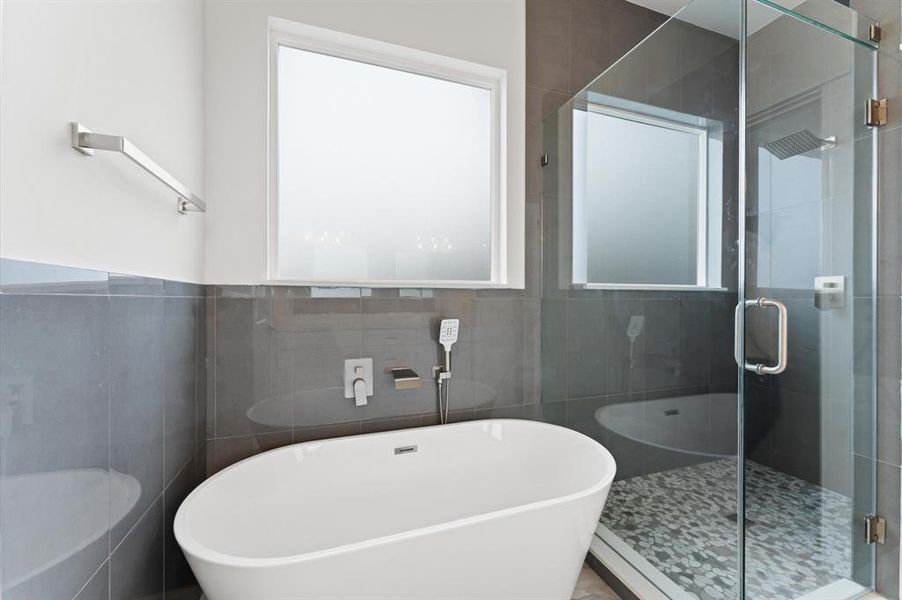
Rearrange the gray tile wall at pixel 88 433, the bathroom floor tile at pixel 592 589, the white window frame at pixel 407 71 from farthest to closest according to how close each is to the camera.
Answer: the white window frame at pixel 407 71 → the bathroom floor tile at pixel 592 589 → the gray tile wall at pixel 88 433

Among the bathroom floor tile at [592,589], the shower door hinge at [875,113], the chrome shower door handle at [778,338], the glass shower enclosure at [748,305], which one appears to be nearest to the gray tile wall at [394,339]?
the glass shower enclosure at [748,305]

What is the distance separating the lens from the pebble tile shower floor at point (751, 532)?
1413 millimetres

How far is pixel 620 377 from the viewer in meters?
1.86

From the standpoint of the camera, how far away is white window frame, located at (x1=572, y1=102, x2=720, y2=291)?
4.93 feet

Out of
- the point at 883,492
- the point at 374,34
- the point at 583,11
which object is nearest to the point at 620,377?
the point at 883,492

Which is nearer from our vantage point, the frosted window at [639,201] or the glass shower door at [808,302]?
the glass shower door at [808,302]

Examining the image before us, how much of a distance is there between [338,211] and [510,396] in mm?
1292

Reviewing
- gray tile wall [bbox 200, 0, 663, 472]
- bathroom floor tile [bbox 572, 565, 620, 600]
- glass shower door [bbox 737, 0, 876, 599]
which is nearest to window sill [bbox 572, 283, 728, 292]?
glass shower door [bbox 737, 0, 876, 599]

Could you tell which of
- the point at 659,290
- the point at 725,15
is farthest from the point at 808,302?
the point at 725,15

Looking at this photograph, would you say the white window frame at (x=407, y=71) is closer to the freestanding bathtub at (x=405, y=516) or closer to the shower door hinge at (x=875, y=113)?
the freestanding bathtub at (x=405, y=516)

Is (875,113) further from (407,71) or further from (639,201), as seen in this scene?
(407,71)

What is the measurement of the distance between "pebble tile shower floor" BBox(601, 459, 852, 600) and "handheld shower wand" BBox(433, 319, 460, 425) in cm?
96

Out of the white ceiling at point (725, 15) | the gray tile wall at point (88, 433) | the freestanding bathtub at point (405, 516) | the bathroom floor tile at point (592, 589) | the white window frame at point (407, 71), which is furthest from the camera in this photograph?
the white window frame at point (407, 71)

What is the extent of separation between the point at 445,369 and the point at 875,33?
2.20 metres
